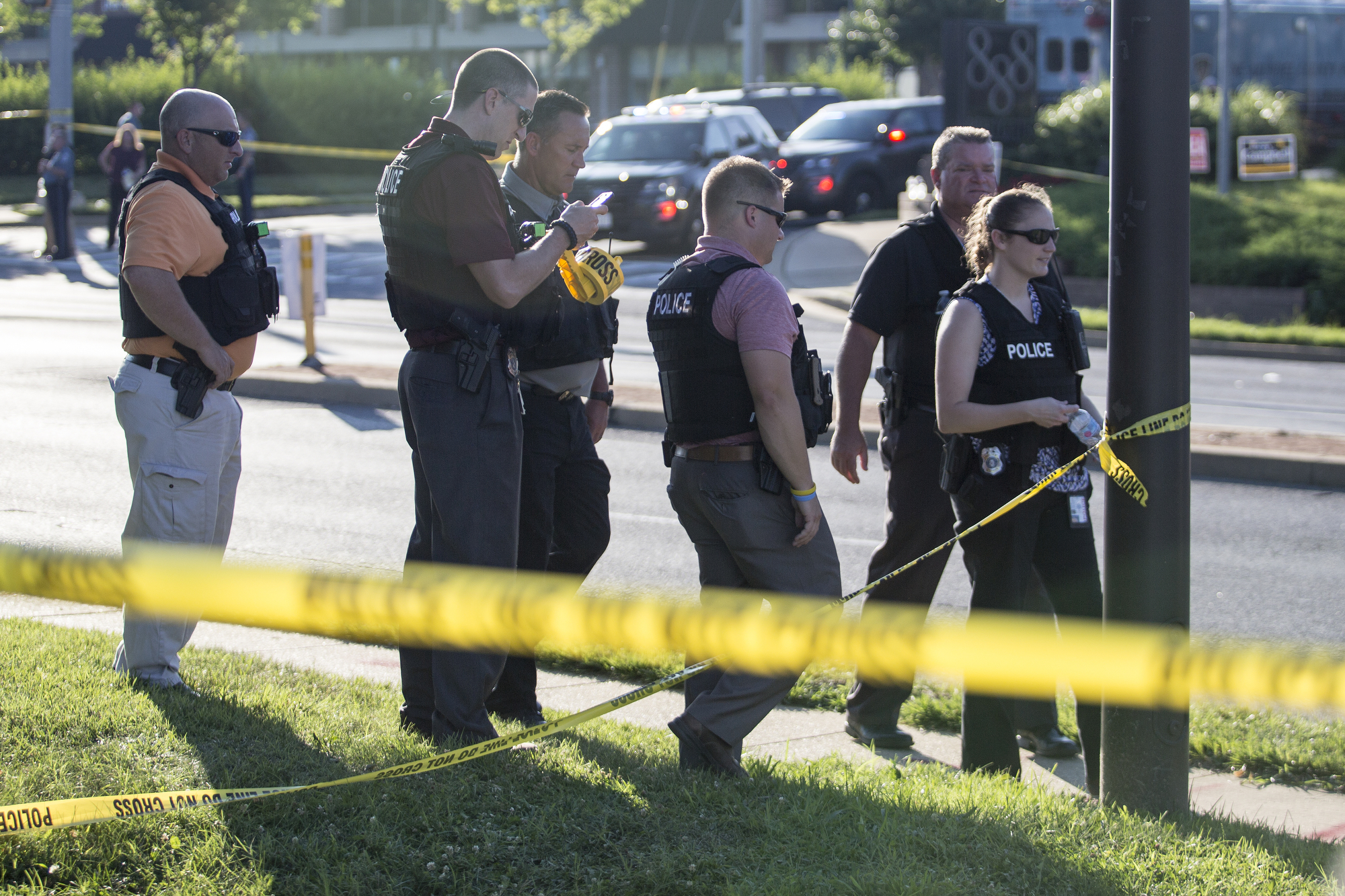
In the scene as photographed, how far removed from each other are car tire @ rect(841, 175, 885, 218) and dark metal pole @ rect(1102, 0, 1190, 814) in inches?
832

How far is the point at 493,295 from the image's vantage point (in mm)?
3824

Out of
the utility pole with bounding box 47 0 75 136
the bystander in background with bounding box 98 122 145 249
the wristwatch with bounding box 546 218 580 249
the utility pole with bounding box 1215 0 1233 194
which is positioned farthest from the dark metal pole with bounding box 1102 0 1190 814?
the utility pole with bounding box 47 0 75 136

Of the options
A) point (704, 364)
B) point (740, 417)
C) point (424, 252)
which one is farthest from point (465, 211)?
point (740, 417)

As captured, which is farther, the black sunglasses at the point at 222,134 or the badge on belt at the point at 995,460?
the black sunglasses at the point at 222,134

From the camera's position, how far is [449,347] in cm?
395

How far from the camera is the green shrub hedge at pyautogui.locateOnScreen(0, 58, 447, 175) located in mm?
38500

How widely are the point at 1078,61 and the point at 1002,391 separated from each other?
32194 millimetres

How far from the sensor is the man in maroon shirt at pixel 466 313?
12.6 ft

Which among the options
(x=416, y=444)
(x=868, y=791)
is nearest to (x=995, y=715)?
(x=868, y=791)

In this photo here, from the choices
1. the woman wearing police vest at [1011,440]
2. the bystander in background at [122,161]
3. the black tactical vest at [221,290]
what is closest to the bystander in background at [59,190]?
the bystander in background at [122,161]

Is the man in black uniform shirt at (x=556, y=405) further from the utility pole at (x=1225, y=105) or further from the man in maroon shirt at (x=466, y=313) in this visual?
→ the utility pole at (x=1225, y=105)

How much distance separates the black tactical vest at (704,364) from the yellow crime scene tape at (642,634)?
0.51 m

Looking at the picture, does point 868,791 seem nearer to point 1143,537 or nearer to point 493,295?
point 1143,537

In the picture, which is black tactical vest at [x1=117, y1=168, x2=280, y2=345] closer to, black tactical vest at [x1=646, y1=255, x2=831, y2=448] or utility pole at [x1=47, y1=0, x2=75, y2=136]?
black tactical vest at [x1=646, y1=255, x2=831, y2=448]
